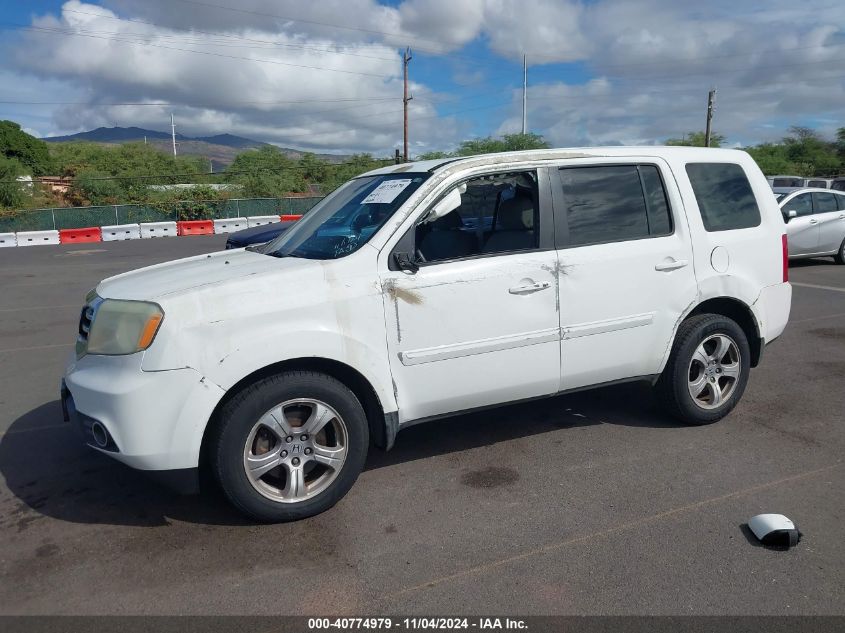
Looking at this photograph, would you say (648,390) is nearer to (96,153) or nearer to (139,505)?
(139,505)

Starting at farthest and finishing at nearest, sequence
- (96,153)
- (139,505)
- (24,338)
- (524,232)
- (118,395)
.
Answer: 1. (96,153)
2. (24,338)
3. (524,232)
4. (139,505)
5. (118,395)

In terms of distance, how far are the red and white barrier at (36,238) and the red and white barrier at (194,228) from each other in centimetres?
437

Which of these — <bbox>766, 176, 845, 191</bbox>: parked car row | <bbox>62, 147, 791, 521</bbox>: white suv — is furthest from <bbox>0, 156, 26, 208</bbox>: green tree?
<bbox>62, 147, 791, 521</bbox>: white suv

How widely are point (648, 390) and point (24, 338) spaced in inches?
285

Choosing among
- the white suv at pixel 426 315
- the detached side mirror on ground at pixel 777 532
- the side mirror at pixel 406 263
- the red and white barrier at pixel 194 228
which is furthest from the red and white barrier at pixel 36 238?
the detached side mirror on ground at pixel 777 532

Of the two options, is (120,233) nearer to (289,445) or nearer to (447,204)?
(447,204)

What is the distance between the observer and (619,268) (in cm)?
443

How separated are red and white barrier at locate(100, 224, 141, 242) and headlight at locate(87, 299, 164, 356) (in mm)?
24946

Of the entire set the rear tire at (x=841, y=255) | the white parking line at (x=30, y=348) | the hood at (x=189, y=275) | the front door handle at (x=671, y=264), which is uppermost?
the hood at (x=189, y=275)

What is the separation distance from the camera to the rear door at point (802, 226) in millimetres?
13367

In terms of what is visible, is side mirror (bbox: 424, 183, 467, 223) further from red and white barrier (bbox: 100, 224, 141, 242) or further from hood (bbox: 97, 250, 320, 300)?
red and white barrier (bbox: 100, 224, 141, 242)

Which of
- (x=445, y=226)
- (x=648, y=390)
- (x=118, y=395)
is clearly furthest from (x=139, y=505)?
(x=648, y=390)

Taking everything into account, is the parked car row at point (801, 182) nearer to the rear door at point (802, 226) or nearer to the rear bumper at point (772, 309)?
the rear door at point (802, 226)

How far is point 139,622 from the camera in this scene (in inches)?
115
